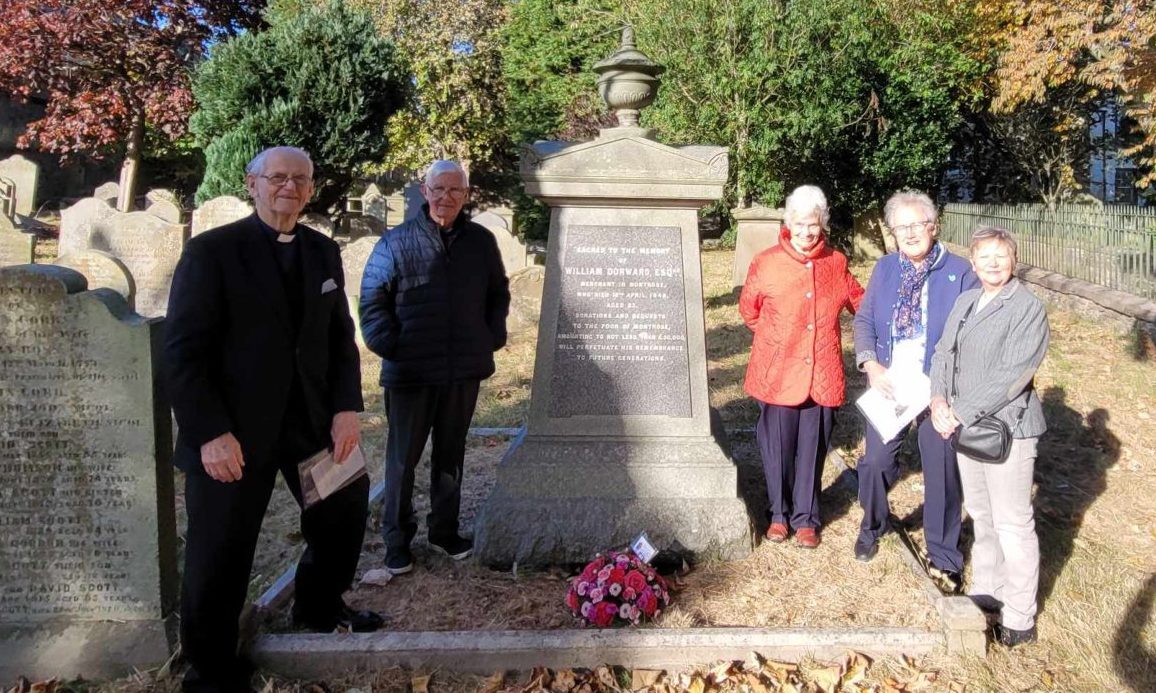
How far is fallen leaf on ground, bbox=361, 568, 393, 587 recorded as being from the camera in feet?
13.0

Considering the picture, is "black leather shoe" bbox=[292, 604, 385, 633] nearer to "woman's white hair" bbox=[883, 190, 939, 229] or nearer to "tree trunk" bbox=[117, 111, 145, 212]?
"woman's white hair" bbox=[883, 190, 939, 229]

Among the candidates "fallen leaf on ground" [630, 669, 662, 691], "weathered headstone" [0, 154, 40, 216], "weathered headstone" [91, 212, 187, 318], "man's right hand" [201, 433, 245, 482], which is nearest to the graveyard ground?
"fallen leaf on ground" [630, 669, 662, 691]

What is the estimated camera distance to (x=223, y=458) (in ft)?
9.02

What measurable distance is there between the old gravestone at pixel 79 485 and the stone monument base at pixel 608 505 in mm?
1534

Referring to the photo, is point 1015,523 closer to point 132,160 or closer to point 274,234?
point 274,234

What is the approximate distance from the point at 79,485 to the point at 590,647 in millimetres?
2012

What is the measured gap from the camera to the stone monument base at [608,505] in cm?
415

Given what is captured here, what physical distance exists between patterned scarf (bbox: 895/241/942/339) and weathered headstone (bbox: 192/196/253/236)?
31.1 feet

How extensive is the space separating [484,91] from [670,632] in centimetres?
1953

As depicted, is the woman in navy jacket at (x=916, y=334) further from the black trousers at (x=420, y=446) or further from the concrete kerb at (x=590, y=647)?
the black trousers at (x=420, y=446)

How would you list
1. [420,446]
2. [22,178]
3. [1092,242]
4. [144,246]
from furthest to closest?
1. [22,178]
2. [144,246]
3. [1092,242]
4. [420,446]

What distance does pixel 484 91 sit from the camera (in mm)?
21109

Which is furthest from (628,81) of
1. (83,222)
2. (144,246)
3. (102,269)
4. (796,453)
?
(83,222)

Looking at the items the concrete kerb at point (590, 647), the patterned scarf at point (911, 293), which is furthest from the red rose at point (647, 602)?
the patterned scarf at point (911, 293)
